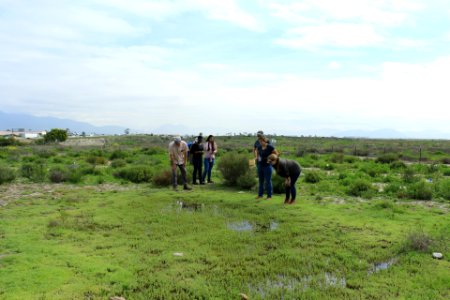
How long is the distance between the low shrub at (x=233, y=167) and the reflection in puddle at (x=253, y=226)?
5.23 meters

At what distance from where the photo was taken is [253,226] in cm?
843

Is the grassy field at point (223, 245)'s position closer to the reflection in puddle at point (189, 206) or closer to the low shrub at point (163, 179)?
the reflection in puddle at point (189, 206)

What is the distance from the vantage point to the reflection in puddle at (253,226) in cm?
816

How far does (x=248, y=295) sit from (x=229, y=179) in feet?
30.4

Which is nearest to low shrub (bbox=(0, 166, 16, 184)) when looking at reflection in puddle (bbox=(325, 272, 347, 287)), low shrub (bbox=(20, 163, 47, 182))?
low shrub (bbox=(20, 163, 47, 182))

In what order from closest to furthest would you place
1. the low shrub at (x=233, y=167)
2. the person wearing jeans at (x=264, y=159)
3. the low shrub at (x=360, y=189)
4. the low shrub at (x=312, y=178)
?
1. the person wearing jeans at (x=264, y=159)
2. the low shrub at (x=360, y=189)
3. the low shrub at (x=233, y=167)
4. the low shrub at (x=312, y=178)

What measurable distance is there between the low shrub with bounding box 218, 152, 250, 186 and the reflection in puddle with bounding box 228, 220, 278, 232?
5230 mm

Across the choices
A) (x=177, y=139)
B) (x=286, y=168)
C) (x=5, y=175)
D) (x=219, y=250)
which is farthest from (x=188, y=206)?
(x=5, y=175)

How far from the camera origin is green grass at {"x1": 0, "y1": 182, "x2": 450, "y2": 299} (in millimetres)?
5086

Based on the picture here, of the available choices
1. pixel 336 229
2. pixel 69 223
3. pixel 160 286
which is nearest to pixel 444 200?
pixel 336 229

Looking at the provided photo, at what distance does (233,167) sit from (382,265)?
27.6 feet

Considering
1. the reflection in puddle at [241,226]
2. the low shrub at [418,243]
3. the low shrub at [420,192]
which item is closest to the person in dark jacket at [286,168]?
the reflection in puddle at [241,226]

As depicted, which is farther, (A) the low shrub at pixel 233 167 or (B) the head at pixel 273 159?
(A) the low shrub at pixel 233 167

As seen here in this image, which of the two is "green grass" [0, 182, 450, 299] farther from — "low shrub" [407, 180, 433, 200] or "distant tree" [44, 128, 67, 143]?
"distant tree" [44, 128, 67, 143]
